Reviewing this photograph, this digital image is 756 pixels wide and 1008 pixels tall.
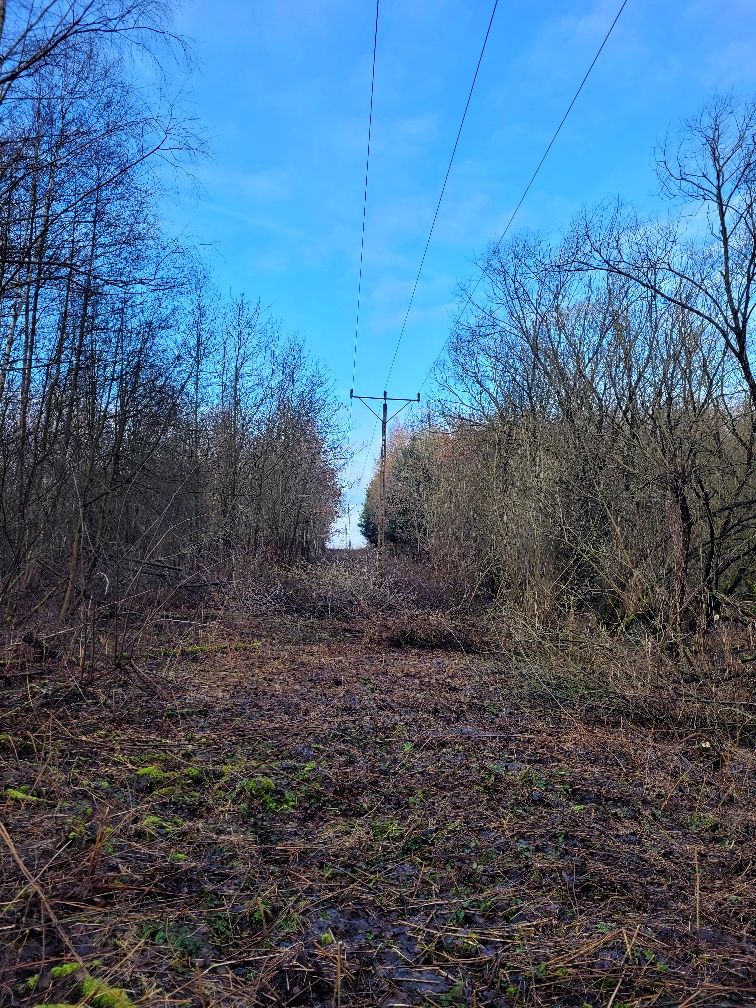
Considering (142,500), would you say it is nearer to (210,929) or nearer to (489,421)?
(489,421)

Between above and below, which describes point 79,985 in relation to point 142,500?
below

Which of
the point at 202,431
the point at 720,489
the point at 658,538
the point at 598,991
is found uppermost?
the point at 202,431

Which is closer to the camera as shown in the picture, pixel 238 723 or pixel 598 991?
pixel 598 991

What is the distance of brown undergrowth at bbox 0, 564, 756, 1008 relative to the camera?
2395mm

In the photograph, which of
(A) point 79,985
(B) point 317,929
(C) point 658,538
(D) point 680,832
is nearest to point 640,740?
(D) point 680,832

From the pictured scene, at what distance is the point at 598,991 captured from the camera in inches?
93.9

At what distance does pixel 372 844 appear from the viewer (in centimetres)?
346

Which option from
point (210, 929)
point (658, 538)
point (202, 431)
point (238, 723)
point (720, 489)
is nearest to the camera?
point (210, 929)

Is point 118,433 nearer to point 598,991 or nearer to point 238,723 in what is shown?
point 238,723

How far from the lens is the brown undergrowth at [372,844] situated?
94.3 inches

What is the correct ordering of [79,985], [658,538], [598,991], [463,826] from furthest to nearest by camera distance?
[658,538] → [463,826] → [598,991] → [79,985]

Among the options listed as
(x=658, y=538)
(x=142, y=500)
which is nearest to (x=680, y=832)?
(x=658, y=538)

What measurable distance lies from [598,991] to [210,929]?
1.46 meters

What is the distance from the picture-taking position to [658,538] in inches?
313
